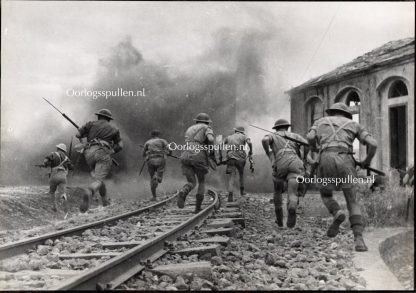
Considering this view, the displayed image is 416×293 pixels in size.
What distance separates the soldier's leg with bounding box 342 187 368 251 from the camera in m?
4.26

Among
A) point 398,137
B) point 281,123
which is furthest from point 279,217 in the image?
point 398,137

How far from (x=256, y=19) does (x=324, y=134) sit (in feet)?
5.25

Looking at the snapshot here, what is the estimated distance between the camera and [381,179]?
466cm

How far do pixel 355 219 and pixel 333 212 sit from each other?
26cm

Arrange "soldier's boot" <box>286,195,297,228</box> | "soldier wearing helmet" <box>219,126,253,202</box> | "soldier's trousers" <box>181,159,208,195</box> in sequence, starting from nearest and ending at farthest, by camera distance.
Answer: "soldier's boot" <box>286,195,297,228</box> < "soldier wearing helmet" <box>219,126,253,202</box> < "soldier's trousers" <box>181,159,208,195</box>

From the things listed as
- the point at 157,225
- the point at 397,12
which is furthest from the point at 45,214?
the point at 397,12

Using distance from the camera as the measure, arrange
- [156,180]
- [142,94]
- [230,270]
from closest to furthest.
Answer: [230,270] < [142,94] < [156,180]

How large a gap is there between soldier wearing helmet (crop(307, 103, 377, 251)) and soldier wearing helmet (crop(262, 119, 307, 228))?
75 centimetres

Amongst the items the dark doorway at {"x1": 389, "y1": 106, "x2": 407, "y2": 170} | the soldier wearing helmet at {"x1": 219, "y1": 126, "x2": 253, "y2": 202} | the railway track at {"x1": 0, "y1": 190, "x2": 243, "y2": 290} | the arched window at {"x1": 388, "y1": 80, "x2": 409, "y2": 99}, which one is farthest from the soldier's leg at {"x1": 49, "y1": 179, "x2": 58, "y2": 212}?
the arched window at {"x1": 388, "y1": 80, "x2": 409, "y2": 99}

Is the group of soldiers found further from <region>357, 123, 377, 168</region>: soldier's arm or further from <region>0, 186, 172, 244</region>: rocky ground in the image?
<region>0, 186, 172, 244</region>: rocky ground

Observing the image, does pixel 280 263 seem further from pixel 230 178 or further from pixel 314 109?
pixel 230 178

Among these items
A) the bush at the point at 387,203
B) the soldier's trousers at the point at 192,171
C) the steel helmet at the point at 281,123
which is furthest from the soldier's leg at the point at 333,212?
the soldier's trousers at the point at 192,171

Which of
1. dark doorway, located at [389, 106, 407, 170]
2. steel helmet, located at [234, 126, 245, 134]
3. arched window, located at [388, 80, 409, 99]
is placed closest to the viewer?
dark doorway, located at [389, 106, 407, 170]

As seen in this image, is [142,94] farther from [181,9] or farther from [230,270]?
[230,270]
